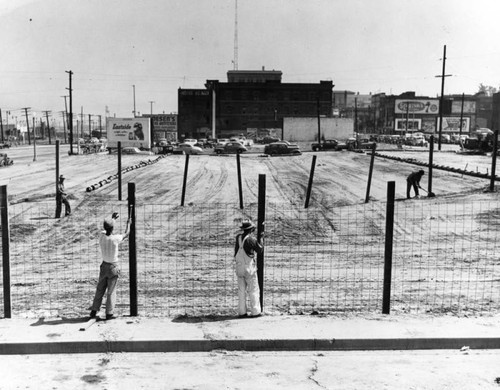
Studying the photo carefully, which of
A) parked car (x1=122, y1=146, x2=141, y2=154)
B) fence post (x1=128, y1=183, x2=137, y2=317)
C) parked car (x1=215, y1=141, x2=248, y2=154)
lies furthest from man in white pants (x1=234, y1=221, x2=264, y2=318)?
parked car (x1=122, y1=146, x2=141, y2=154)

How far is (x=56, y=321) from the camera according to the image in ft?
→ 27.3

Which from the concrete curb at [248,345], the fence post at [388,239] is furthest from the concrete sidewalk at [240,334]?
the fence post at [388,239]

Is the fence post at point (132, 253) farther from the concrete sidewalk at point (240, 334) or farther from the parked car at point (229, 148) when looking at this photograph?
the parked car at point (229, 148)

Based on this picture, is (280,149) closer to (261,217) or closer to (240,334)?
(261,217)

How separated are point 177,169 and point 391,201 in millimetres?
34050

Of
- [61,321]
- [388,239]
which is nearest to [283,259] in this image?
[388,239]

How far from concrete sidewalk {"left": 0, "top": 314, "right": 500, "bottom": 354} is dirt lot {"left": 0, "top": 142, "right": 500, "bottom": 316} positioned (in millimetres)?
1050

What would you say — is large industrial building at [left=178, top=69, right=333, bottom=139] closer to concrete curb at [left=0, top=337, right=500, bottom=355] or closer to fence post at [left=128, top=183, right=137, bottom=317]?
fence post at [left=128, top=183, right=137, bottom=317]

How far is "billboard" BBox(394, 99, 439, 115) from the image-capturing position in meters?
132

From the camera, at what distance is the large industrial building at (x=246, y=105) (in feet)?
374

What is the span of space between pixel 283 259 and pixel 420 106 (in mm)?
126283

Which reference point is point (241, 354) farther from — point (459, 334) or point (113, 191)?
point (113, 191)

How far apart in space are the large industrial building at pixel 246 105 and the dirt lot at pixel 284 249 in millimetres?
84269

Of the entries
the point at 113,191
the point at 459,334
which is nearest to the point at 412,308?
the point at 459,334
